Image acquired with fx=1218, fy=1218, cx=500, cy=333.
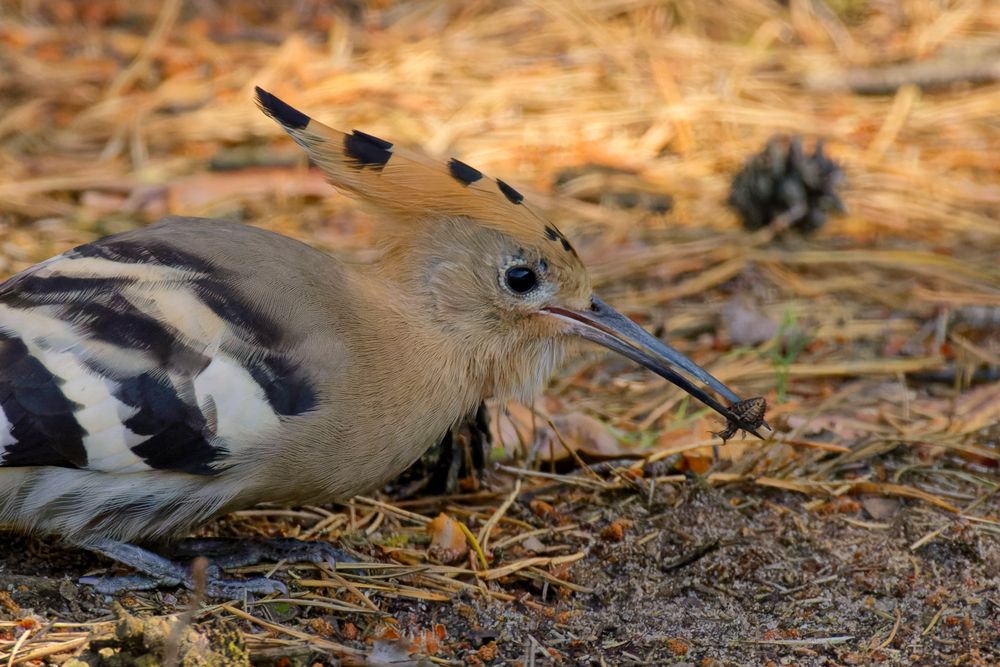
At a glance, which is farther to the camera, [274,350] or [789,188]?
[789,188]

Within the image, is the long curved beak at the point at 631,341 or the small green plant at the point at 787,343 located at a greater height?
the long curved beak at the point at 631,341

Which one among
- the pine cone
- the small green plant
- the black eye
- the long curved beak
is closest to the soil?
the long curved beak

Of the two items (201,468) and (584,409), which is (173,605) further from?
(584,409)

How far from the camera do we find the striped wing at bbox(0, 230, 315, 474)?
2.29 m

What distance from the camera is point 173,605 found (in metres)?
2.35

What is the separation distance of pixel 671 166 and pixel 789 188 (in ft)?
2.45

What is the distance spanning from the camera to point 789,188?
15.2ft

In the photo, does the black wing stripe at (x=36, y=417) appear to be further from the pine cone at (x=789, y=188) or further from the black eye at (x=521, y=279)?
the pine cone at (x=789, y=188)

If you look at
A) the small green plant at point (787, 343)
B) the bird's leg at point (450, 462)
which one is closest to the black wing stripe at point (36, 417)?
the bird's leg at point (450, 462)

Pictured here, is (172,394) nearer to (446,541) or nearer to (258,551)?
(258,551)

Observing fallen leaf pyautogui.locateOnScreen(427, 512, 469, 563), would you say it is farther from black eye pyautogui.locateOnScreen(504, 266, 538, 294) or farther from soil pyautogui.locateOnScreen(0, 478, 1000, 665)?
black eye pyautogui.locateOnScreen(504, 266, 538, 294)

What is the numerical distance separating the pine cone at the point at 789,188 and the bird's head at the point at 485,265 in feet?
6.82

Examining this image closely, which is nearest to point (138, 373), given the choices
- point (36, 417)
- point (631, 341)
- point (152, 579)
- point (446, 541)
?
point (36, 417)

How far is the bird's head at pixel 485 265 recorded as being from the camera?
266cm
